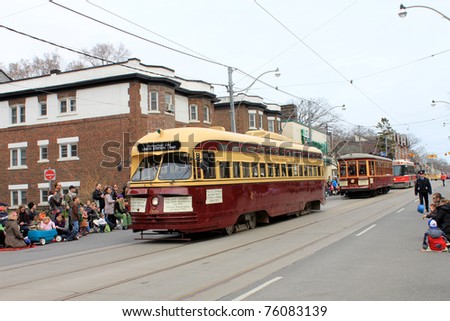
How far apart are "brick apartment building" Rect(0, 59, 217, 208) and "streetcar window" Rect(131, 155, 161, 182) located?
16.1m

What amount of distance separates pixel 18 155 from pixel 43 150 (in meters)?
2.52

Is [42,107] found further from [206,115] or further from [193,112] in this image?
[206,115]

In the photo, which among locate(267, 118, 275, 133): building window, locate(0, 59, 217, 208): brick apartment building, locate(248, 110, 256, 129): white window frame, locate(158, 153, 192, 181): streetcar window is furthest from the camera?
locate(267, 118, 275, 133): building window

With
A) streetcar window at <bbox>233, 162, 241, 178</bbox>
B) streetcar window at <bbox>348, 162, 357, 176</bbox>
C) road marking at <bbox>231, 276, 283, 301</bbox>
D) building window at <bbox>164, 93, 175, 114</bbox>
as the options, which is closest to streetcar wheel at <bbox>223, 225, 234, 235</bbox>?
streetcar window at <bbox>233, 162, 241, 178</bbox>

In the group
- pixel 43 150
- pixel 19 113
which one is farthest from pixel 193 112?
pixel 19 113

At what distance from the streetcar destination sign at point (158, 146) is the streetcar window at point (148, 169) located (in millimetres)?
208

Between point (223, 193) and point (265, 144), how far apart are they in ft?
12.6

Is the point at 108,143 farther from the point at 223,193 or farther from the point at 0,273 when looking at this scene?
the point at 0,273

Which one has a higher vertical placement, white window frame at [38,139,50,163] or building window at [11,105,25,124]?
building window at [11,105,25,124]

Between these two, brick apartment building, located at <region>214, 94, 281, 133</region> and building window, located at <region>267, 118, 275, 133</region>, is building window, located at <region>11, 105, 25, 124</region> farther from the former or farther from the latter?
building window, located at <region>267, 118, 275, 133</region>

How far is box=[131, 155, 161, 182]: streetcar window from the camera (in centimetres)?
1336

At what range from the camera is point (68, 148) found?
32531 millimetres

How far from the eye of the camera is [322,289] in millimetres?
6809
